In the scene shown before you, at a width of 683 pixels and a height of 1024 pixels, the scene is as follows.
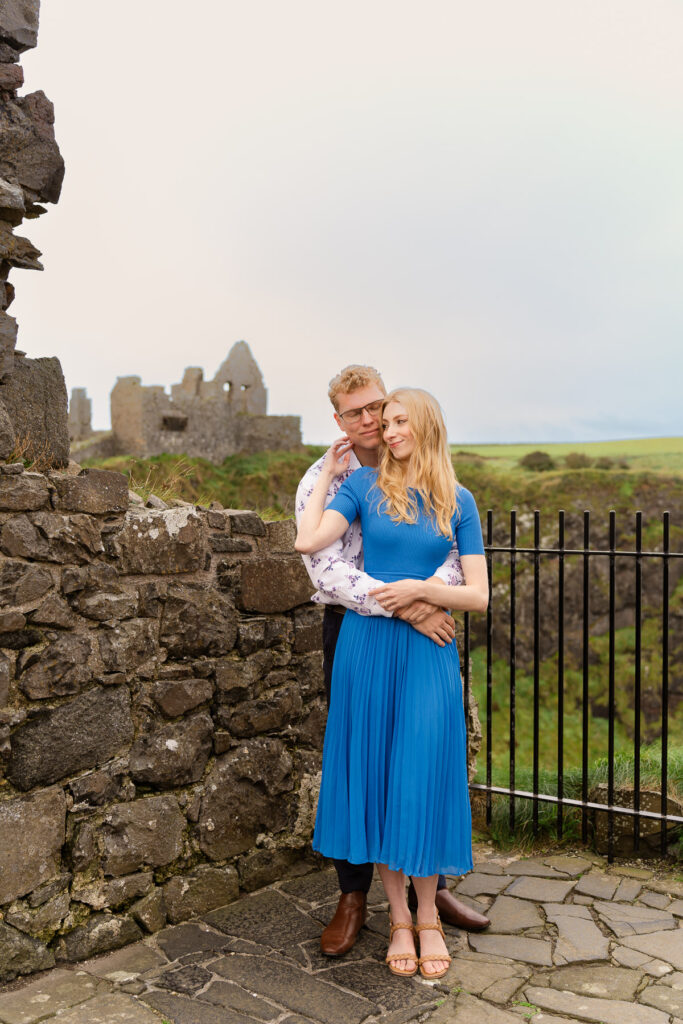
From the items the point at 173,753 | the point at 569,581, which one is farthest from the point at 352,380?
the point at 569,581

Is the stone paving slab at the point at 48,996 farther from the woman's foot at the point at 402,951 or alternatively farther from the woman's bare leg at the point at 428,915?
the woman's bare leg at the point at 428,915

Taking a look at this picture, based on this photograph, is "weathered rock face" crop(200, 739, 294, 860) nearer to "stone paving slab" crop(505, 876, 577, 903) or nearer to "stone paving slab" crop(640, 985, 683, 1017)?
"stone paving slab" crop(505, 876, 577, 903)

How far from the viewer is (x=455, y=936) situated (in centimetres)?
362

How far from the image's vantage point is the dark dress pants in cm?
353

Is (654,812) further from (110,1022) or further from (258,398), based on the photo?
(258,398)

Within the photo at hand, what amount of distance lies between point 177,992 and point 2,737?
1.15 m

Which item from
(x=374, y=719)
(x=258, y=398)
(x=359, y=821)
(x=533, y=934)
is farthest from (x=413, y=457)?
(x=258, y=398)

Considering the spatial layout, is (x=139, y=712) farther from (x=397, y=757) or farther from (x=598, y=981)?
(x=598, y=981)

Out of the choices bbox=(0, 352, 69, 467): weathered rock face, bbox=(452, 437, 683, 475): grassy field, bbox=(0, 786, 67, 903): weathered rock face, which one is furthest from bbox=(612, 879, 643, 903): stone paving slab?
bbox=(452, 437, 683, 475): grassy field

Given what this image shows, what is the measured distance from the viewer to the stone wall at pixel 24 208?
3.62 metres

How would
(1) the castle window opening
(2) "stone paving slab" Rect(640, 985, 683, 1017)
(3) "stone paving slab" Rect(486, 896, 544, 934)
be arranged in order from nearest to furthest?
(2) "stone paving slab" Rect(640, 985, 683, 1017) → (3) "stone paving slab" Rect(486, 896, 544, 934) → (1) the castle window opening

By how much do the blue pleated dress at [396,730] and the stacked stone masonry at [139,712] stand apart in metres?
0.76

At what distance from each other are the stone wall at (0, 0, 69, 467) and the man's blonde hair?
1223mm

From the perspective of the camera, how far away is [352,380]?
3.51m
